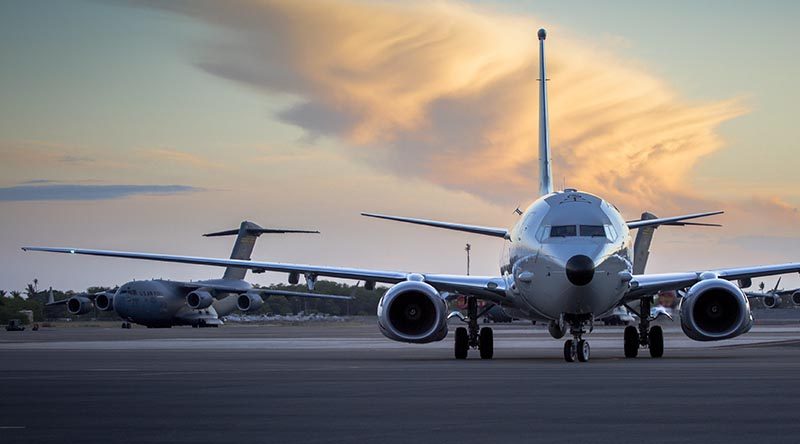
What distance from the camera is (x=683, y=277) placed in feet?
87.1

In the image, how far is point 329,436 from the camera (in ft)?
30.0

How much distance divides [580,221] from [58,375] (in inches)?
427

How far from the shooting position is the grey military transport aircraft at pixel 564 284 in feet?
77.8

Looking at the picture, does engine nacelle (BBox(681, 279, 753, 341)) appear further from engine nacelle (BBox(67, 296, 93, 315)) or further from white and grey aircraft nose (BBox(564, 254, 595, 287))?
engine nacelle (BBox(67, 296, 93, 315))

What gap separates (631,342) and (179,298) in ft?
183

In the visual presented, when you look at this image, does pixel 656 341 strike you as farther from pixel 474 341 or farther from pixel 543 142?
pixel 543 142

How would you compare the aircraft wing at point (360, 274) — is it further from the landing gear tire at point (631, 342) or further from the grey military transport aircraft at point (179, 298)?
the grey military transport aircraft at point (179, 298)

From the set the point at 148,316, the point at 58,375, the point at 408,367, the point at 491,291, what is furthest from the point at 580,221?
the point at 148,316

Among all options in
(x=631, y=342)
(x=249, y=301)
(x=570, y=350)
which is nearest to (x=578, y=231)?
(x=570, y=350)

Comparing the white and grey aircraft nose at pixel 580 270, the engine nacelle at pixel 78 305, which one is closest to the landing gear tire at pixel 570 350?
the white and grey aircraft nose at pixel 580 270

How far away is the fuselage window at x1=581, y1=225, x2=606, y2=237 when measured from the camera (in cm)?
2423

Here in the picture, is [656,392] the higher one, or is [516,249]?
[516,249]

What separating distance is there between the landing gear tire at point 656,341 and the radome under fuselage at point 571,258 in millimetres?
1896

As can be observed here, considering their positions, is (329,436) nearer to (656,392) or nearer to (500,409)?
(500,409)
